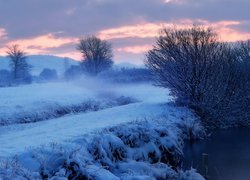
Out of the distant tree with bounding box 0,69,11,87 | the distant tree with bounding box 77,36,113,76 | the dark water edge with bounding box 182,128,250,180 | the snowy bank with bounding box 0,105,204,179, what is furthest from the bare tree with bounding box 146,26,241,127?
the distant tree with bounding box 77,36,113,76

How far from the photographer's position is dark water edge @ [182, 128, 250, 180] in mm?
15578

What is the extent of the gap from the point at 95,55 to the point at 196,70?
51477mm

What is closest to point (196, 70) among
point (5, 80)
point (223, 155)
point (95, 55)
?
point (223, 155)

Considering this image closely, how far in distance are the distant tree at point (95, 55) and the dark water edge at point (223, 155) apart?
176ft

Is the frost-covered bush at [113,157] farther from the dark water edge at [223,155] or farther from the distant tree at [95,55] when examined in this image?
the distant tree at [95,55]

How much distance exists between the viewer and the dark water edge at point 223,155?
1558cm

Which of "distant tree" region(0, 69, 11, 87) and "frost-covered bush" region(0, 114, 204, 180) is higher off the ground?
"frost-covered bush" region(0, 114, 204, 180)

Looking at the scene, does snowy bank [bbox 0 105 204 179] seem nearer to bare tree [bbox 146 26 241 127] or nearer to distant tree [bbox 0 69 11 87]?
bare tree [bbox 146 26 241 127]

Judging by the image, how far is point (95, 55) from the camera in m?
78.6

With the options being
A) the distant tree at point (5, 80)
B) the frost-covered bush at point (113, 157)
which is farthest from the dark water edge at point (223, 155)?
the distant tree at point (5, 80)

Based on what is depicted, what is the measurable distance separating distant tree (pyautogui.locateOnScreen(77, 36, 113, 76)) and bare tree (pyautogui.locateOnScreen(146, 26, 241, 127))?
156ft

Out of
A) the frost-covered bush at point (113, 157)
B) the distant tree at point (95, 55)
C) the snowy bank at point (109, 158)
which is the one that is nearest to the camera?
the snowy bank at point (109, 158)

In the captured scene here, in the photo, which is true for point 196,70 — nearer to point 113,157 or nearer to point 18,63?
point 113,157

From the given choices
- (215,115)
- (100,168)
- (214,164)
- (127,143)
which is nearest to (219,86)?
(215,115)
